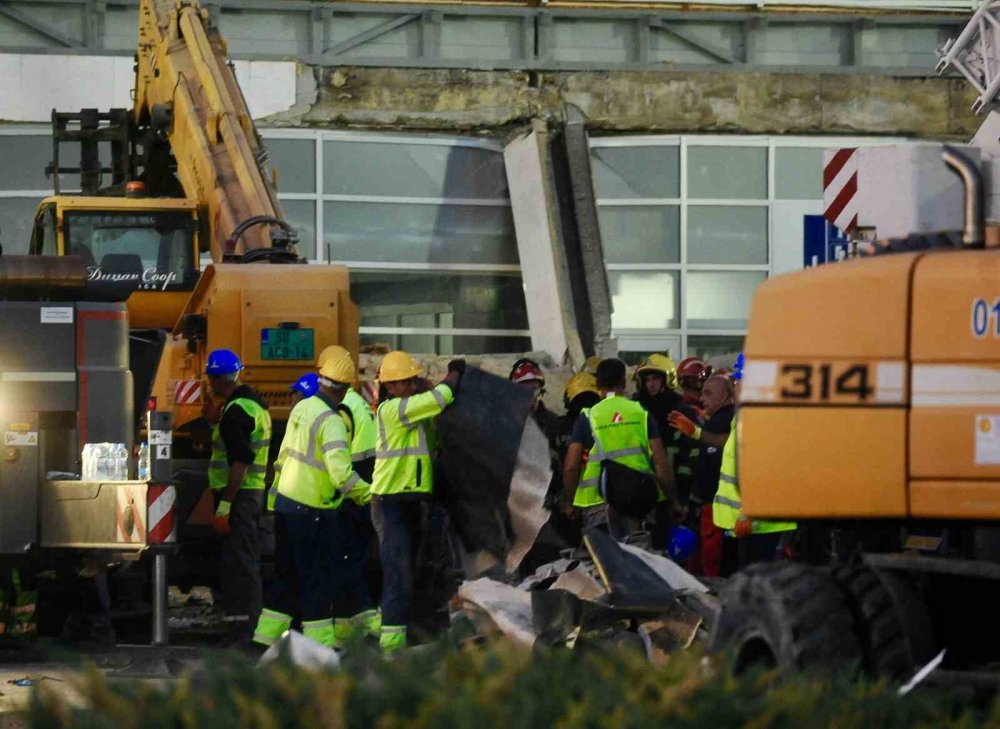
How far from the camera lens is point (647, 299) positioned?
24938mm

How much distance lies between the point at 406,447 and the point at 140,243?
18.2 feet

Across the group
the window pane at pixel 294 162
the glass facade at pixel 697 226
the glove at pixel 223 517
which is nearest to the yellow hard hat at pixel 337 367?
the glove at pixel 223 517

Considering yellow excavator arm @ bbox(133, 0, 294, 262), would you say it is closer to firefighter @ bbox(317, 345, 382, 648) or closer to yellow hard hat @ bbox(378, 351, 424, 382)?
firefighter @ bbox(317, 345, 382, 648)

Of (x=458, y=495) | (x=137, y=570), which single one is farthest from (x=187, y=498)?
(x=458, y=495)

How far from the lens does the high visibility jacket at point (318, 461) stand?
40.1 feet

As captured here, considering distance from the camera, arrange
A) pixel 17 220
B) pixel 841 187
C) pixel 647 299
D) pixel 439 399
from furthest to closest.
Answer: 1. pixel 647 299
2. pixel 17 220
3. pixel 439 399
4. pixel 841 187

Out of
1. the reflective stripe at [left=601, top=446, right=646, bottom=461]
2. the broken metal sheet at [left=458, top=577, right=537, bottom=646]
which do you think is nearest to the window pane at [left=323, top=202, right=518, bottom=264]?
the reflective stripe at [left=601, top=446, right=646, bottom=461]

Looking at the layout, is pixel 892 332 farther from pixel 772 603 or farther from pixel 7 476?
pixel 7 476

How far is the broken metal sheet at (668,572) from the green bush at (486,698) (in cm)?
564

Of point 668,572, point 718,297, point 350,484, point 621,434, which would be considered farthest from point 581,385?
point 718,297

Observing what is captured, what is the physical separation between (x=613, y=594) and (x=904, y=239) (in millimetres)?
4137

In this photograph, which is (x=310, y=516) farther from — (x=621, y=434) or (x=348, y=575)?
(x=621, y=434)

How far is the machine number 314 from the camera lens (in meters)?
6.04

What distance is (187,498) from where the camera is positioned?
46.4 ft
